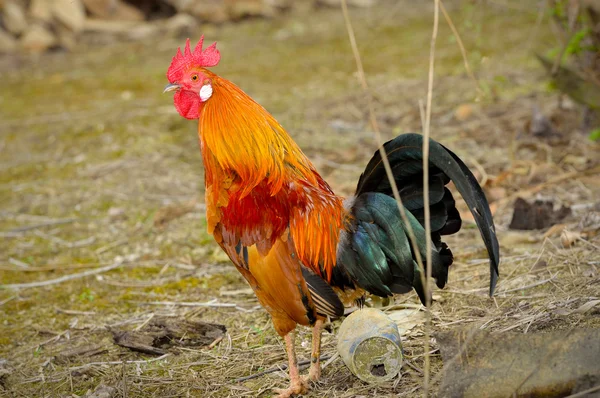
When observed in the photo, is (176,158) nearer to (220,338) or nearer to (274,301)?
(220,338)

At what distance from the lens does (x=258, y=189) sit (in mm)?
3559

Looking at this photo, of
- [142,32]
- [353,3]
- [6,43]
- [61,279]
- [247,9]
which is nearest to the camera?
[61,279]

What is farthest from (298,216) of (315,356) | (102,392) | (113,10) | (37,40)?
(113,10)

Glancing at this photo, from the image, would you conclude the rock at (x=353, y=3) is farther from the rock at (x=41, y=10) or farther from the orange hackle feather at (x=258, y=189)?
the orange hackle feather at (x=258, y=189)

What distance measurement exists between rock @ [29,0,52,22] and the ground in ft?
7.10

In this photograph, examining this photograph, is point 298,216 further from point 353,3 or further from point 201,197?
point 353,3

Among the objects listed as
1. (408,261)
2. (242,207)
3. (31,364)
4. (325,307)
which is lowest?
(31,364)

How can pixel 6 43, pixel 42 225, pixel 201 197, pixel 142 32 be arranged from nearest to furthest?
pixel 42 225, pixel 201 197, pixel 6 43, pixel 142 32

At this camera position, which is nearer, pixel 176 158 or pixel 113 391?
pixel 113 391

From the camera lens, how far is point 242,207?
3523 millimetres

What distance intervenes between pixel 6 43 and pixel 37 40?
0.63m

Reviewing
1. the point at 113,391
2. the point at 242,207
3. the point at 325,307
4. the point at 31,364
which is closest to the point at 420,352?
the point at 325,307

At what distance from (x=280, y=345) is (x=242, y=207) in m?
1.10

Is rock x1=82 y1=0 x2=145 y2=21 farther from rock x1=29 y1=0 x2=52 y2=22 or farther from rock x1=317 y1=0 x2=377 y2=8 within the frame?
rock x1=317 y1=0 x2=377 y2=8
